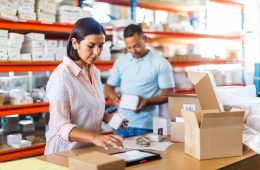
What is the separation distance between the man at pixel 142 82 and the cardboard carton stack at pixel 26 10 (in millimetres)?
964

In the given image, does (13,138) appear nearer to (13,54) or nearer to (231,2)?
(13,54)

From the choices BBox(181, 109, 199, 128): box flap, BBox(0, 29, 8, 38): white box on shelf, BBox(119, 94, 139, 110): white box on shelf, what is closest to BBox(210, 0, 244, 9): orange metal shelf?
BBox(119, 94, 139, 110): white box on shelf

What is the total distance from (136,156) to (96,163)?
0.46 metres

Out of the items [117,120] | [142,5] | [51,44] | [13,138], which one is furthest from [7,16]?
[142,5]

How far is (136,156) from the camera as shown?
1.77 m

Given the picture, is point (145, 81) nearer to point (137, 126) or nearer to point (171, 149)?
point (137, 126)

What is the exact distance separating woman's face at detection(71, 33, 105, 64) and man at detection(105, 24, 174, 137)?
1.07 m

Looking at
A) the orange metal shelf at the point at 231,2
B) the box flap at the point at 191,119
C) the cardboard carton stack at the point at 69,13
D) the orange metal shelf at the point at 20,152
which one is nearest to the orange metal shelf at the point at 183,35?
the orange metal shelf at the point at 231,2

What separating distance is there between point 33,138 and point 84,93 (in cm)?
177

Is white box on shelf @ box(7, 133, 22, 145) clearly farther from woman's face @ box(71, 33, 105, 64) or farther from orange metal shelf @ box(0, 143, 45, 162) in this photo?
woman's face @ box(71, 33, 105, 64)

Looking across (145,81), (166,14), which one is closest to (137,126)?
(145,81)

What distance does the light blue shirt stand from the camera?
123 inches

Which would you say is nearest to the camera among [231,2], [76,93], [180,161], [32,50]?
[180,161]

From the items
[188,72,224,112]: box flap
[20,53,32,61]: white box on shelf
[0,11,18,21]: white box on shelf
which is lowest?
[188,72,224,112]: box flap
